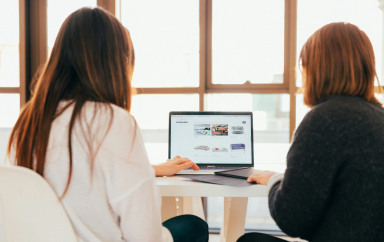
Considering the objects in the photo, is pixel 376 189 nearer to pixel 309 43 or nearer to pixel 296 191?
pixel 296 191

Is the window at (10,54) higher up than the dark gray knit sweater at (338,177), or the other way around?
the window at (10,54)

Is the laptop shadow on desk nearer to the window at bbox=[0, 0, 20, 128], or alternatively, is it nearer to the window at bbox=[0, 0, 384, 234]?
the window at bbox=[0, 0, 384, 234]

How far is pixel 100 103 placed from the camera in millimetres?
973

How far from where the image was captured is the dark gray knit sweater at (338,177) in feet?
3.09

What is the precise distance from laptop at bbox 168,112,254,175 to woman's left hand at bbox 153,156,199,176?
13 cm

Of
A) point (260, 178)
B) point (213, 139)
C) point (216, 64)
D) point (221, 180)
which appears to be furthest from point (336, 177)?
point (216, 64)

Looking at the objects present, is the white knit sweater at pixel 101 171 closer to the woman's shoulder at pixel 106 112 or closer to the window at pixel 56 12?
the woman's shoulder at pixel 106 112

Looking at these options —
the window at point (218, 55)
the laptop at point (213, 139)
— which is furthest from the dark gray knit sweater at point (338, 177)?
the window at point (218, 55)

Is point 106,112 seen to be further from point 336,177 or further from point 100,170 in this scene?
point 336,177

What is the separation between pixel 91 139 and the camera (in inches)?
36.6

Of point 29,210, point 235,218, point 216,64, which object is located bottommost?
point 235,218

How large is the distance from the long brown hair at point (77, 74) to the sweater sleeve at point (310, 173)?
48 centimetres

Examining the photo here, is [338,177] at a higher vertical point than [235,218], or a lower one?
higher

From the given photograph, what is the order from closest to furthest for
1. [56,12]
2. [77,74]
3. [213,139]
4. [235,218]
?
[77,74] → [213,139] → [235,218] → [56,12]
